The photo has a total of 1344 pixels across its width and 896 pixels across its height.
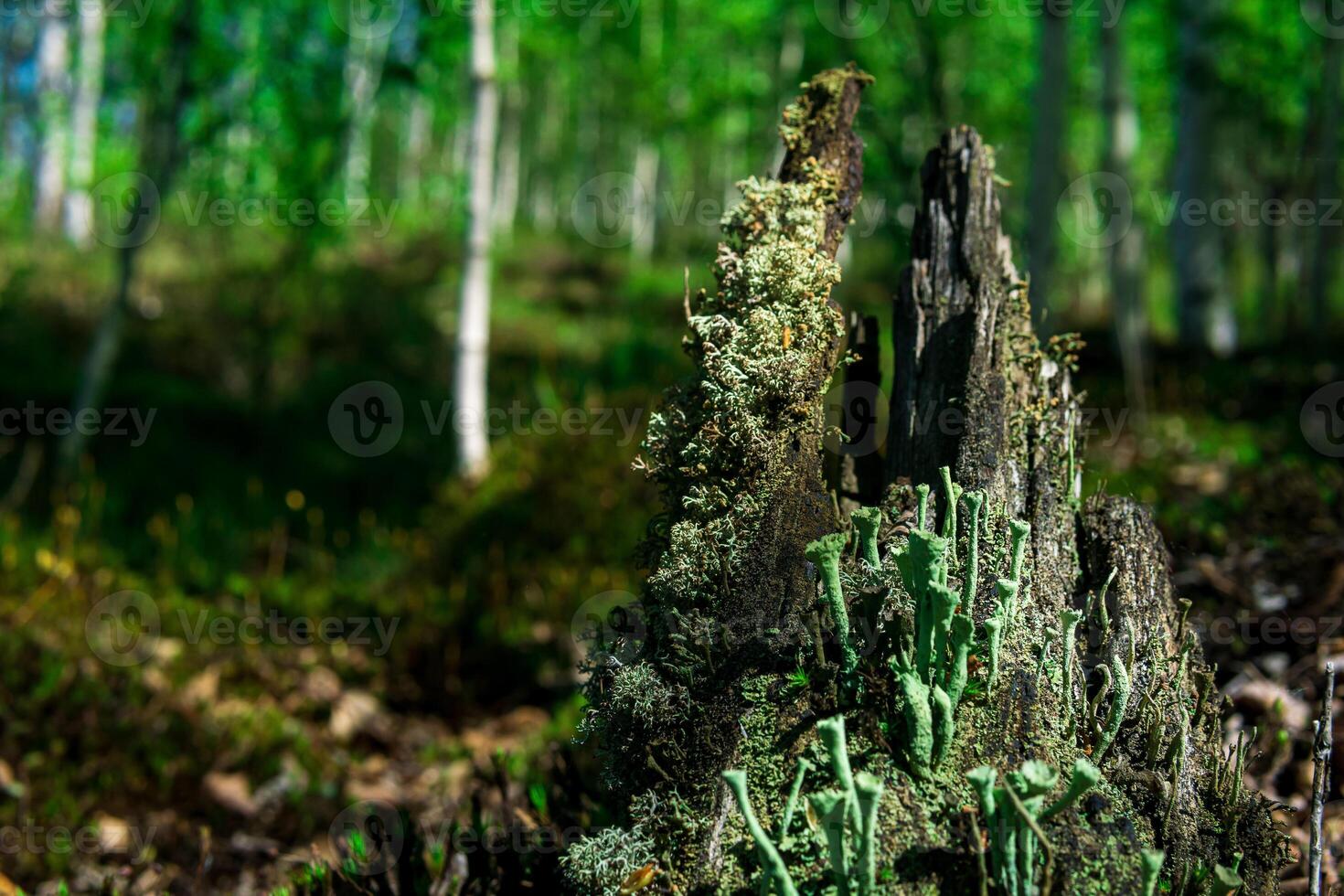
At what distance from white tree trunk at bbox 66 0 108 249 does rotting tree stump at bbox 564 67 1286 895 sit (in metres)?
Answer: 16.4

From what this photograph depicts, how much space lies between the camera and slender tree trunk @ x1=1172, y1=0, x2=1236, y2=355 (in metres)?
8.69

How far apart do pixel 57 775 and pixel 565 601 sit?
239 centimetres

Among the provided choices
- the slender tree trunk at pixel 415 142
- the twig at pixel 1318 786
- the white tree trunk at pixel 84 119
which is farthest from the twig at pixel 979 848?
the slender tree trunk at pixel 415 142

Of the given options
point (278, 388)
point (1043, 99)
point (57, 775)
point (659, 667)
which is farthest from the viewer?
point (278, 388)

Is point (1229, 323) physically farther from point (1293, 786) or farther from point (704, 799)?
point (704, 799)

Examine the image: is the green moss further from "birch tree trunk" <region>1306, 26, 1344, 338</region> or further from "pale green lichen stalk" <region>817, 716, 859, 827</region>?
"birch tree trunk" <region>1306, 26, 1344, 338</region>

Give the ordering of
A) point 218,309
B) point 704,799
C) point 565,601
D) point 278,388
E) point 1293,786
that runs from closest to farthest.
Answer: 1. point 704,799
2. point 1293,786
3. point 565,601
4. point 278,388
5. point 218,309

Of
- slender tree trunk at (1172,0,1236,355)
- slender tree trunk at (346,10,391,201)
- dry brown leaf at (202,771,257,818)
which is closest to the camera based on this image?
dry brown leaf at (202,771,257,818)

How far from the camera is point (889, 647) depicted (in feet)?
4.97

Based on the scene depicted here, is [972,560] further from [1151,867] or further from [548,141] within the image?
[548,141]

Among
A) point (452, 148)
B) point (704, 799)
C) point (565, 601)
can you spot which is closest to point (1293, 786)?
point (704, 799)

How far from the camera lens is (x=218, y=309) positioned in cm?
1092

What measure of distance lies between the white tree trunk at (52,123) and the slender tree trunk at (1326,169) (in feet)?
51.3

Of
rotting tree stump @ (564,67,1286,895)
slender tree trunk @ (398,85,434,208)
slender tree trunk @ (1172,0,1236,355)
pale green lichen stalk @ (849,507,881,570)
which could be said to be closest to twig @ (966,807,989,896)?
rotting tree stump @ (564,67,1286,895)
